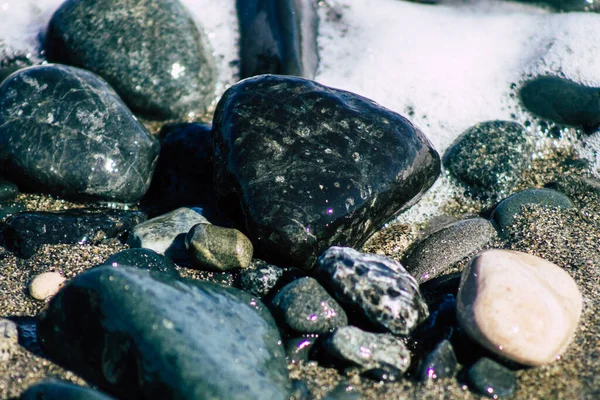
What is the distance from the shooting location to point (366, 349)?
281 cm

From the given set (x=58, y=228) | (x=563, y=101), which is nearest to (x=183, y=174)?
(x=58, y=228)

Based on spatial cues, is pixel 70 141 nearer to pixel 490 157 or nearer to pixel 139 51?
pixel 139 51

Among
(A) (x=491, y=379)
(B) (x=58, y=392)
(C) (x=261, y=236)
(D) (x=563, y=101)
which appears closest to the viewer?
(B) (x=58, y=392)

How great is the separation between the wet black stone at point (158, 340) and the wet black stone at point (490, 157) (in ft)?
7.28

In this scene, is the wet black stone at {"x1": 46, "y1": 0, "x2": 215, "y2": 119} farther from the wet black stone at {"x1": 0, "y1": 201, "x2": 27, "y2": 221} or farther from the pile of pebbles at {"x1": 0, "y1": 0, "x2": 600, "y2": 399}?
the wet black stone at {"x1": 0, "y1": 201, "x2": 27, "y2": 221}

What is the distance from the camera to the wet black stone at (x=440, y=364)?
2750 mm

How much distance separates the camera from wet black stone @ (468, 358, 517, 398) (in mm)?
2666

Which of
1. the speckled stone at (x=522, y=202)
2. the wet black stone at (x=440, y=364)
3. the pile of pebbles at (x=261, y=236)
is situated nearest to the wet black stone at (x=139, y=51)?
the pile of pebbles at (x=261, y=236)

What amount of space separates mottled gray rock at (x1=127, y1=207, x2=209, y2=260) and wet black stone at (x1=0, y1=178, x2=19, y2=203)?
0.99 metres

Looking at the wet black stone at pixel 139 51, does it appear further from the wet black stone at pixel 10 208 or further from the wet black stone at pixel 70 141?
the wet black stone at pixel 10 208

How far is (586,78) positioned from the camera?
4.88 meters

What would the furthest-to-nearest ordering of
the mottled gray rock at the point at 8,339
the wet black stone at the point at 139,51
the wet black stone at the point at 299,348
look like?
the wet black stone at the point at 139,51
the wet black stone at the point at 299,348
the mottled gray rock at the point at 8,339

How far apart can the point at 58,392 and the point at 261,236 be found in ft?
4.69

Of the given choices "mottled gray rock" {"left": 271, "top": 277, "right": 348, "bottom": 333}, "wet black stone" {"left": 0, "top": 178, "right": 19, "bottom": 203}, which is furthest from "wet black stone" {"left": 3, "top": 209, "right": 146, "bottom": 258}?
"mottled gray rock" {"left": 271, "top": 277, "right": 348, "bottom": 333}
